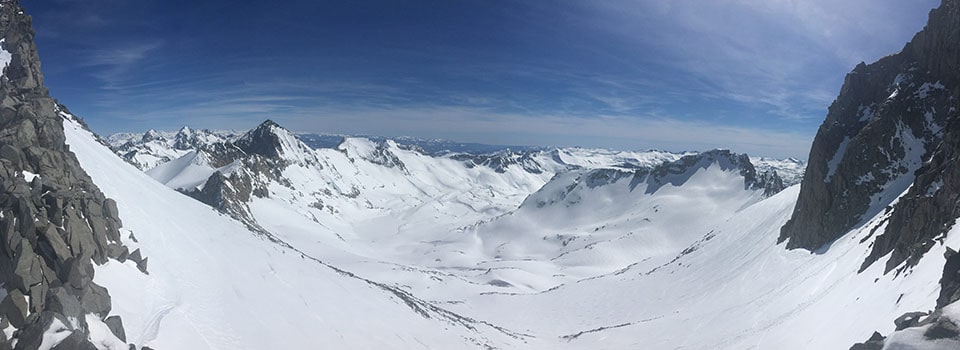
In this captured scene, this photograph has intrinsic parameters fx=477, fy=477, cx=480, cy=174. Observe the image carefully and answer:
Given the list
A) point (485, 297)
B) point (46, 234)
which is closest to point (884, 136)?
point (485, 297)

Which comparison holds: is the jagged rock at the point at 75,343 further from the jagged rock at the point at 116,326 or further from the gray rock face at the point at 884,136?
the gray rock face at the point at 884,136

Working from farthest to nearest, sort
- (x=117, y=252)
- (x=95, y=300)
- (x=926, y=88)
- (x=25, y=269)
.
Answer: (x=926, y=88), (x=117, y=252), (x=95, y=300), (x=25, y=269)

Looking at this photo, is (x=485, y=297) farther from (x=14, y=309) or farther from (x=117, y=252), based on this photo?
(x=14, y=309)

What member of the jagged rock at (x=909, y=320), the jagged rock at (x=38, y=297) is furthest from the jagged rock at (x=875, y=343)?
the jagged rock at (x=38, y=297)

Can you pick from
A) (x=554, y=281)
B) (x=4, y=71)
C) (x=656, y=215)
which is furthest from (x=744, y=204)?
(x=4, y=71)

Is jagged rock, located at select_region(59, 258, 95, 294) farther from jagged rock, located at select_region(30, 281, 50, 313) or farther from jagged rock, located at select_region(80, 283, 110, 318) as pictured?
jagged rock, located at select_region(30, 281, 50, 313)

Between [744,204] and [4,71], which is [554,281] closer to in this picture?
[744,204]
